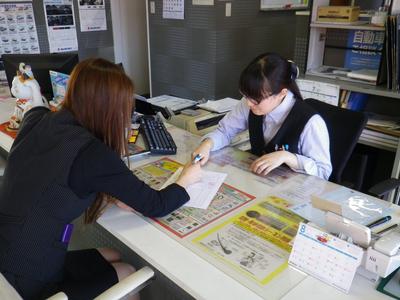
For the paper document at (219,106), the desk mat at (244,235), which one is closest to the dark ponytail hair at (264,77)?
the desk mat at (244,235)

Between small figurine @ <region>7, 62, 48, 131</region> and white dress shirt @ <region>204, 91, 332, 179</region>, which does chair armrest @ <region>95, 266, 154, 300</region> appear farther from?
small figurine @ <region>7, 62, 48, 131</region>

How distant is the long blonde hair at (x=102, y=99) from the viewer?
1017 mm

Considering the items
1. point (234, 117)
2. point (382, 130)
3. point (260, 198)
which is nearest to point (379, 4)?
point (382, 130)

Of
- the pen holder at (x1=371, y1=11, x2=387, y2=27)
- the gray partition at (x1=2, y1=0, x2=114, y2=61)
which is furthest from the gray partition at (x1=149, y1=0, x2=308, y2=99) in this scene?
the pen holder at (x1=371, y1=11, x2=387, y2=27)

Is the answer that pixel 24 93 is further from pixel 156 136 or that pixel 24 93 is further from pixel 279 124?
pixel 279 124

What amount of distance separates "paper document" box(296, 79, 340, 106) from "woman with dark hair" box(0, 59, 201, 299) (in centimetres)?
159

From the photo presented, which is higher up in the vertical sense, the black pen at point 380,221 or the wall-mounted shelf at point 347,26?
the wall-mounted shelf at point 347,26

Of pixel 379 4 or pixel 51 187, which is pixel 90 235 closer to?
pixel 51 187

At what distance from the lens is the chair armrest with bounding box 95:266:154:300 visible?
2.85 feet

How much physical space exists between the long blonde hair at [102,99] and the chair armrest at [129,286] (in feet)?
1.25

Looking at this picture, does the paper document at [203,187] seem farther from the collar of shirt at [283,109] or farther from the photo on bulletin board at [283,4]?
the photo on bulletin board at [283,4]

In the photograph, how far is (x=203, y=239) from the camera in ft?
3.26

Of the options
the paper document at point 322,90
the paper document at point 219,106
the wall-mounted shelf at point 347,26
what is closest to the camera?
the paper document at point 219,106

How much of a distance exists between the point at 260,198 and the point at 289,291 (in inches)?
16.6
